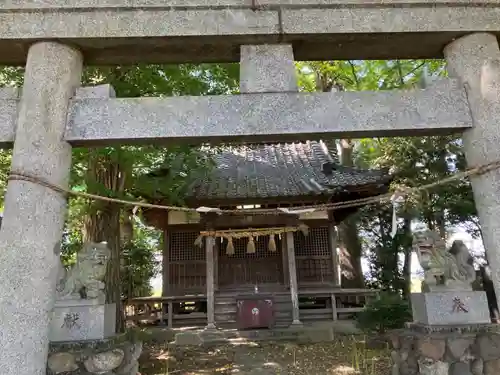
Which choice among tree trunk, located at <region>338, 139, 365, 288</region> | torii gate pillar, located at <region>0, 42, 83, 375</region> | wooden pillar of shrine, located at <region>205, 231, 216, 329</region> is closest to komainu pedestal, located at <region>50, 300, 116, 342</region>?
torii gate pillar, located at <region>0, 42, 83, 375</region>

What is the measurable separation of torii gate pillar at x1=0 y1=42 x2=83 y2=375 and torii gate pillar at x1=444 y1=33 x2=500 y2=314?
11.8ft

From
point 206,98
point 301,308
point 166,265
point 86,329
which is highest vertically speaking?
point 206,98

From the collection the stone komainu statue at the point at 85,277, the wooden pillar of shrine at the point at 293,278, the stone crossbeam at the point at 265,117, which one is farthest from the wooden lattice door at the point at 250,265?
the stone crossbeam at the point at 265,117

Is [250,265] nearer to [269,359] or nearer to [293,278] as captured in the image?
[293,278]

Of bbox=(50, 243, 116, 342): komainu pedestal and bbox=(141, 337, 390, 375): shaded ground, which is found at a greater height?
bbox=(50, 243, 116, 342): komainu pedestal

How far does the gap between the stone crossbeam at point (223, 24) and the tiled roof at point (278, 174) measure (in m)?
6.64

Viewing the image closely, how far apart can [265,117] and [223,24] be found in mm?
1009

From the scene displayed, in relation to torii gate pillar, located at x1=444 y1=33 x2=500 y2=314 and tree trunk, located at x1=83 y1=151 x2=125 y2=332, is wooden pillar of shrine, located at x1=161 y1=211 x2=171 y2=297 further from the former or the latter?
torii gate pillar, located at x1=444 y1=33 x2=500 y2=314

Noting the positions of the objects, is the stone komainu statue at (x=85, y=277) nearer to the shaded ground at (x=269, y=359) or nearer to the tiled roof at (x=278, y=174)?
the shaded ground at (x=269, y=359)

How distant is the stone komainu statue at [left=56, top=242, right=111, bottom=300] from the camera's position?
3953mm

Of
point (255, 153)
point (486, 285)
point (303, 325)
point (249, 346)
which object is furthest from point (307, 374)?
point (255, 153)

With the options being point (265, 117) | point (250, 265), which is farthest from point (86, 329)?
point (250, 265)

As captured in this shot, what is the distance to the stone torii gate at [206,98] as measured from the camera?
316cm

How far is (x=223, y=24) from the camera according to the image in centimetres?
367
